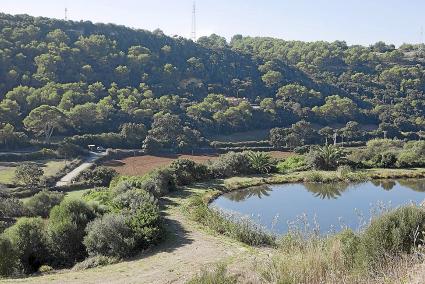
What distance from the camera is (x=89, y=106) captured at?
52156mm

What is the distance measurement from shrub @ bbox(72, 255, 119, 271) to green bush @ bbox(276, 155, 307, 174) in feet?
66.1

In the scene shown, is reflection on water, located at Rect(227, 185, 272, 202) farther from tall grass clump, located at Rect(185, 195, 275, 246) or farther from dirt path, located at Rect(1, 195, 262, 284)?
dirt path, located at Rect(1, 195, 262, 284)

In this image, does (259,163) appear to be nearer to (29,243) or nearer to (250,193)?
(250,193)

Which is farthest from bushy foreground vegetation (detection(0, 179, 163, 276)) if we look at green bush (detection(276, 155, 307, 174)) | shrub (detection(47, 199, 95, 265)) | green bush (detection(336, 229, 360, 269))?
green bush (detection(276, 155, 307, 174))

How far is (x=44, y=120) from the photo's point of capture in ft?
155

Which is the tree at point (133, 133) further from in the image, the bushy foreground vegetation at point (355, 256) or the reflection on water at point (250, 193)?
the bushy foreground vegetation at point (355, 256)

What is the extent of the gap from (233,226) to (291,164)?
1886cm

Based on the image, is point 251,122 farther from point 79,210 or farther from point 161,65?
point 79,210

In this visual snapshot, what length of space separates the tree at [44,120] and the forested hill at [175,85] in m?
0.10

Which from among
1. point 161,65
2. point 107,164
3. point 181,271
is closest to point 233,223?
point 181,271

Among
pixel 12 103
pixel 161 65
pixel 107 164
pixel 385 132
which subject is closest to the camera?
pixel 107 164

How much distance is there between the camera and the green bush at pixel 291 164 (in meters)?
34.3

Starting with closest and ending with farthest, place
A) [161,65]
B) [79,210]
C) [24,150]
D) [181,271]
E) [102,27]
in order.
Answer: [181,271], [79,210], [24,150], [161,65], [102,27]

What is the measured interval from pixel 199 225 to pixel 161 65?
184 feet
